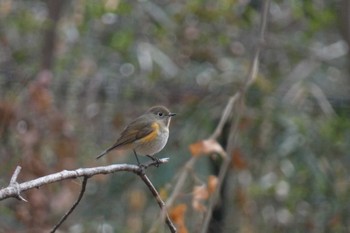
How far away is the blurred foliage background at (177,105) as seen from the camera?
6.25 m

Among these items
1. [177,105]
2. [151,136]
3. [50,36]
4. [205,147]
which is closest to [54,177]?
[151,136]

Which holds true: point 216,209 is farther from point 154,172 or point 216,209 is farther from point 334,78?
point 334,78

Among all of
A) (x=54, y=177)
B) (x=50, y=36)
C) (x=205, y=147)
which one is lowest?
(x=50, y=36)

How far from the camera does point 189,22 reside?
9.02 metres

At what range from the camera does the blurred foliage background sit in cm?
625

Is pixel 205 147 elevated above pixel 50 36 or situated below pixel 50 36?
above

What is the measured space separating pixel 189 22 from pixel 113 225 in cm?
284

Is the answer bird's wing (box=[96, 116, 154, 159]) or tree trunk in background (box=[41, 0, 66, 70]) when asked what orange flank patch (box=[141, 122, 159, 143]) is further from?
tree trunk in background (box=[41, 0, 66, 70])

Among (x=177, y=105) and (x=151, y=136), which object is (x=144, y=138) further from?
(x=177, y=105)

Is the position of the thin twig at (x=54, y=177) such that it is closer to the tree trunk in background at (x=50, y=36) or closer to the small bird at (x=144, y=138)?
the small bird at (x=144, y=138)

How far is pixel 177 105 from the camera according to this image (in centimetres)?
720

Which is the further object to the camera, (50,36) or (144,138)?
(50,36)

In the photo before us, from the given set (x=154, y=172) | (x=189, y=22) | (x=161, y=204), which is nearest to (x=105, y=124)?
(x=189, y=22)

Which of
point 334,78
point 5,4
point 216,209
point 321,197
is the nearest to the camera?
point 216,209
